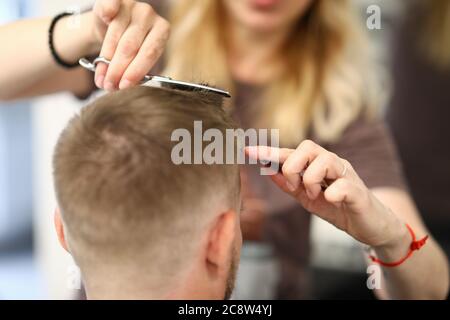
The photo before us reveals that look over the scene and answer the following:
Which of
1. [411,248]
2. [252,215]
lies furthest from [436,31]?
[411,248]

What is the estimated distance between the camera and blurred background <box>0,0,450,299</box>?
1601 millimetres

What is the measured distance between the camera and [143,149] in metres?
0.59

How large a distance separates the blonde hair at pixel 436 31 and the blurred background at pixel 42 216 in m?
0.08

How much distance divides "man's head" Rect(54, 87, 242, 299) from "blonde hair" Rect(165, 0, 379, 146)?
60 centimetres

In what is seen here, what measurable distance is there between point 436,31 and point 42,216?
1.33 m

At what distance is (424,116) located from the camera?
6.02ft

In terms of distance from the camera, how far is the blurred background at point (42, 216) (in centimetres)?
160

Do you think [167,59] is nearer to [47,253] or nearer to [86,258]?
[86,258]

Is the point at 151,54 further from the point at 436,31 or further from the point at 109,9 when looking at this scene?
the point at 436,31

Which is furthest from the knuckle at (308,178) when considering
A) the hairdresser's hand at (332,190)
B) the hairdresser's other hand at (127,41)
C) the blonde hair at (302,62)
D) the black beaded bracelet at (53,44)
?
Answer: the blonde hair at (302,62)

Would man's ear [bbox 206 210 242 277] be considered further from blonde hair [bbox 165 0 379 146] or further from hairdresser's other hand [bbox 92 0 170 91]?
blonde hair [bbox 165 0 379 146]

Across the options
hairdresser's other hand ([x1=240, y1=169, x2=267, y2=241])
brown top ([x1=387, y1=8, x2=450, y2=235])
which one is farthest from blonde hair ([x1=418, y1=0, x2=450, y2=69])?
hairdresser's other hand ([x1=240, y1=169, x2=267, y2=241])

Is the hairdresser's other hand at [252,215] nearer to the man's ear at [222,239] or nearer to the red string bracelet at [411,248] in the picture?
the red string bracelet at [411,248]
